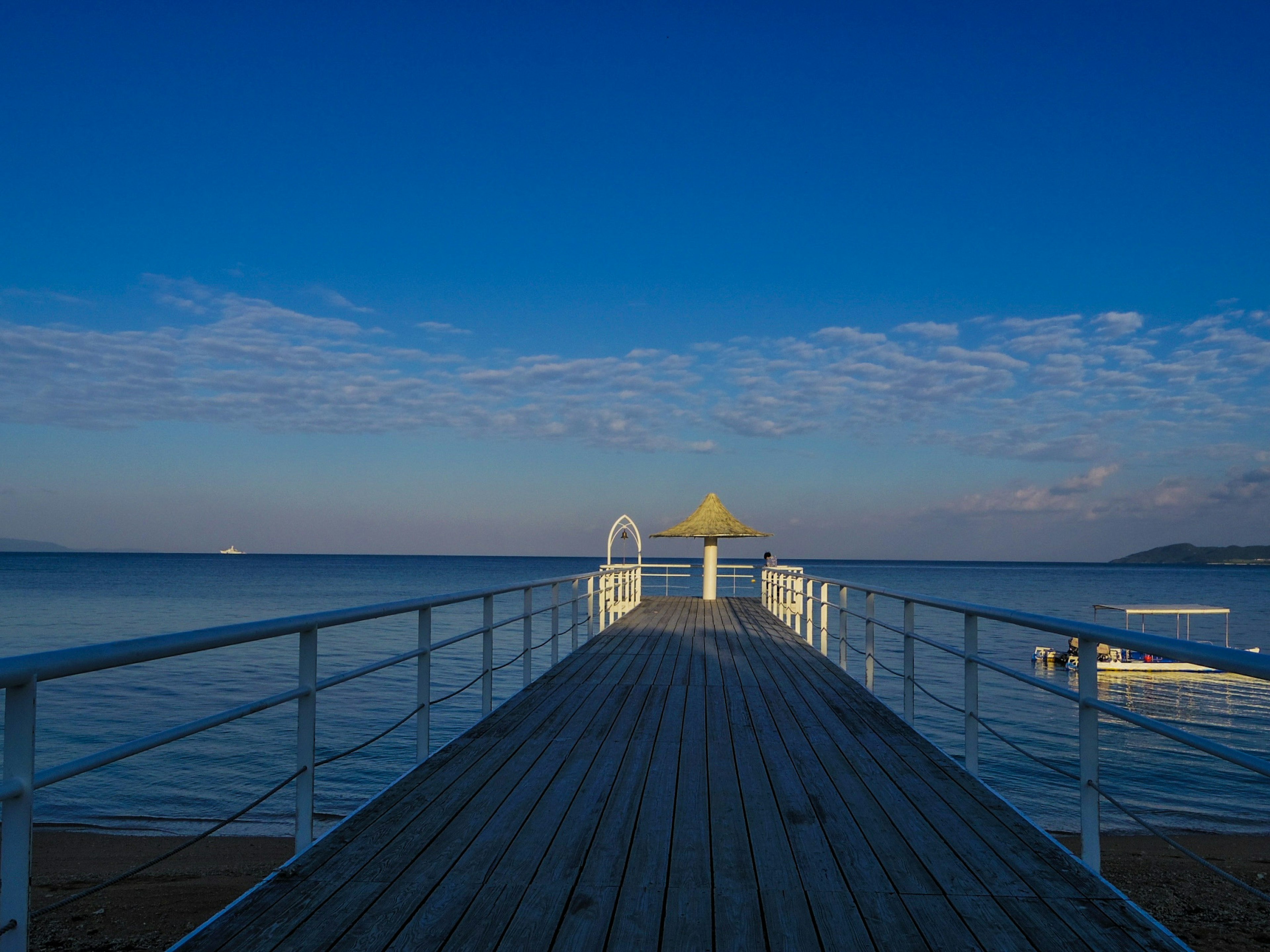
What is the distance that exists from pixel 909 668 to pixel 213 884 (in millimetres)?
6545

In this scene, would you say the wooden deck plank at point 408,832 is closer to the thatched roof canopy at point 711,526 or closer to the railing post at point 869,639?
the railing post at point 869,639

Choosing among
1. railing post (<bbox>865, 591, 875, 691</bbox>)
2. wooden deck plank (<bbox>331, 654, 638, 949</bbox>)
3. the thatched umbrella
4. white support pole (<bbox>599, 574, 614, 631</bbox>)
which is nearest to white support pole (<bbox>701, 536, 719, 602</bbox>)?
the thatched umbrella

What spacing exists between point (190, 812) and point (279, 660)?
11553mm

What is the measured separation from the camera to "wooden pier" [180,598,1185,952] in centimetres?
228

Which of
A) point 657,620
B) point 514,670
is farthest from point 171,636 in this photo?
point 514,670

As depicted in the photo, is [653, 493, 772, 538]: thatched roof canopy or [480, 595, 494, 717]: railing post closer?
[480, 595, 494, 717]: railing post

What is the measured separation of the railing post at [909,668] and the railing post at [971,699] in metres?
0.93

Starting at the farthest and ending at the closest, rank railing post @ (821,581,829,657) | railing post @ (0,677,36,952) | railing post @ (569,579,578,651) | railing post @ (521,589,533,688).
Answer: railing post @ (569,579,578,651) → railing post @ (821,581,829,657) → railing post @ (521,589,533,688) → railing post @ (0,677,36,952)

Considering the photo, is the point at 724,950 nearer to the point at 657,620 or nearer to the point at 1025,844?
the point at 1025,844

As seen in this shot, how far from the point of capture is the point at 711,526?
59.0ft

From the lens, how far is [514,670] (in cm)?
1909

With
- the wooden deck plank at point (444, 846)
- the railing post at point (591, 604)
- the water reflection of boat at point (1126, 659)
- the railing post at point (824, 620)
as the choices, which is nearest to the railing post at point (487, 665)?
the wooden deck plank at point (444, 846)

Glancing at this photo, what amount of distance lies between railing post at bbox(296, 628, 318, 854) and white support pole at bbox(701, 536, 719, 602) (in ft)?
50.3

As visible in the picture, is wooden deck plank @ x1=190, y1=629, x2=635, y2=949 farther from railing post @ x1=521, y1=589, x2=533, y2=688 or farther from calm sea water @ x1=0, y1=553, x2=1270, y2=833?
calm sea water @ x1=0, y1=553, x2=1270, y2=833
